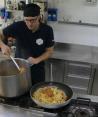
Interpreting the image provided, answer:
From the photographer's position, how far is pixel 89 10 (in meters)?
2.92

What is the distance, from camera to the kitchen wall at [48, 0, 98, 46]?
2.93 meters

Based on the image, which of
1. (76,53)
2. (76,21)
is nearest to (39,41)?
(76,53)

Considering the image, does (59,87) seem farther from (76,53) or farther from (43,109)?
(76,53)

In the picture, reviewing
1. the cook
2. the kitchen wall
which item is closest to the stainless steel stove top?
the cook

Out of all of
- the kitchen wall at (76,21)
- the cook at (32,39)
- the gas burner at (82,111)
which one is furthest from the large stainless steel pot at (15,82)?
the kitchen wall at (76,21)

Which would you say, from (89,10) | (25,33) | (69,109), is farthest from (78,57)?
(69,109)

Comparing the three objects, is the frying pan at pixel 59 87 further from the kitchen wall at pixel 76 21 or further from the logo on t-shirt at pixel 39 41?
the kitchen wall at pixel 76 21

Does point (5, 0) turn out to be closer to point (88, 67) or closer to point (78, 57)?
point (78, 57)

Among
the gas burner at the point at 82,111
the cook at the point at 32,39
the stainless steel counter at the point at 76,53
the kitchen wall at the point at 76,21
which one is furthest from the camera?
the kitchen wall at the point at 76,21

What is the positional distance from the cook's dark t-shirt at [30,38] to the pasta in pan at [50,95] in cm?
61

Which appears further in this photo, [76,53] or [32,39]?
[76,53]

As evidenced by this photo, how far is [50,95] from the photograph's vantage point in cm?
139

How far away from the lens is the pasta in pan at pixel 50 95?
4.36 feet

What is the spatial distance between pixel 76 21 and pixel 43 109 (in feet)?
6.40
